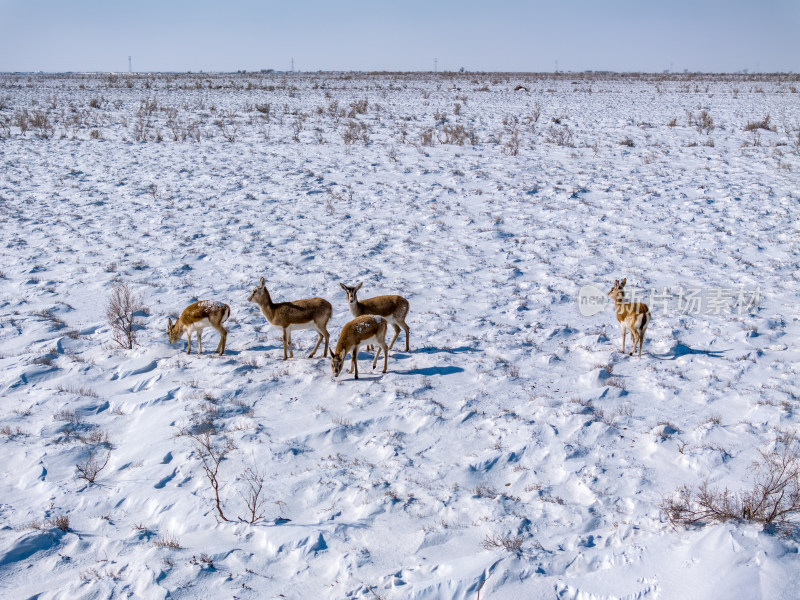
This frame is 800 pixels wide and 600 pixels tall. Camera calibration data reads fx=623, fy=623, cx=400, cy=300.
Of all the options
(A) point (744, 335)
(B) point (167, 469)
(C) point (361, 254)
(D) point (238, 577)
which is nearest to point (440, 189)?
(C) point (361, 254)

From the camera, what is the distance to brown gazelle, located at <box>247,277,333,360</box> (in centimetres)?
866

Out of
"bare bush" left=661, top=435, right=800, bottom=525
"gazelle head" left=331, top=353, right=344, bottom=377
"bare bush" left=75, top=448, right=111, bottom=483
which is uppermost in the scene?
"gazelle head" left=331, top=353, right=344, bottom=377

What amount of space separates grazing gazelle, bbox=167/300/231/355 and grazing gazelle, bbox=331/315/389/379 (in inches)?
71.3

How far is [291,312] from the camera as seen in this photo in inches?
340

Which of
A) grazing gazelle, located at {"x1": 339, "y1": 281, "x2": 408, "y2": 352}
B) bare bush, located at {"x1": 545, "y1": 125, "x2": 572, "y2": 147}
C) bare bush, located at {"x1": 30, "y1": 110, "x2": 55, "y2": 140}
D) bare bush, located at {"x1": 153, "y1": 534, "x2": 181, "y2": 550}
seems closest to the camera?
bare bush, located at {"x1": 153, "y1": 534, "x2": 181, "y2": 550}

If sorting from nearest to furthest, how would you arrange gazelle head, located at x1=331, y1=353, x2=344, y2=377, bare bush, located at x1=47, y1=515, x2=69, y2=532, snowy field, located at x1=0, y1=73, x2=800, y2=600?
snowy field, located at x1=0, y1=73, x2=800, y2=600, bare bush, located at x1=47, y1=515, x2=69, y2=532, gazelle head, located at x1=331, y1=353, x2=344, y2=377

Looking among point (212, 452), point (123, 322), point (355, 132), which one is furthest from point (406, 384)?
point (355, 132)

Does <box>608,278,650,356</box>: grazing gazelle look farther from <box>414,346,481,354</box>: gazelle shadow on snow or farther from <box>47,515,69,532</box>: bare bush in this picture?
<box>47,515,69,532</box>: bare bush

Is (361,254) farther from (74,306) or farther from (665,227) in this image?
(665,227)

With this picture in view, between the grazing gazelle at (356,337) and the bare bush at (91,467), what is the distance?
287 centimetres

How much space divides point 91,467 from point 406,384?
3.76 m

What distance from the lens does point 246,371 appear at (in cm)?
850

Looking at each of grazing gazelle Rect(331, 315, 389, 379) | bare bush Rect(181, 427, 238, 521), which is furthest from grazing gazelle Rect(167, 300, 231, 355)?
bare bush Rect(181, 427, 238, 521)

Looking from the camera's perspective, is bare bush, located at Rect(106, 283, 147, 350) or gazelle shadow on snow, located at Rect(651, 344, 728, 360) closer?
gazelle shadow on snow, located at Rect(651, 344, 728, 360)
